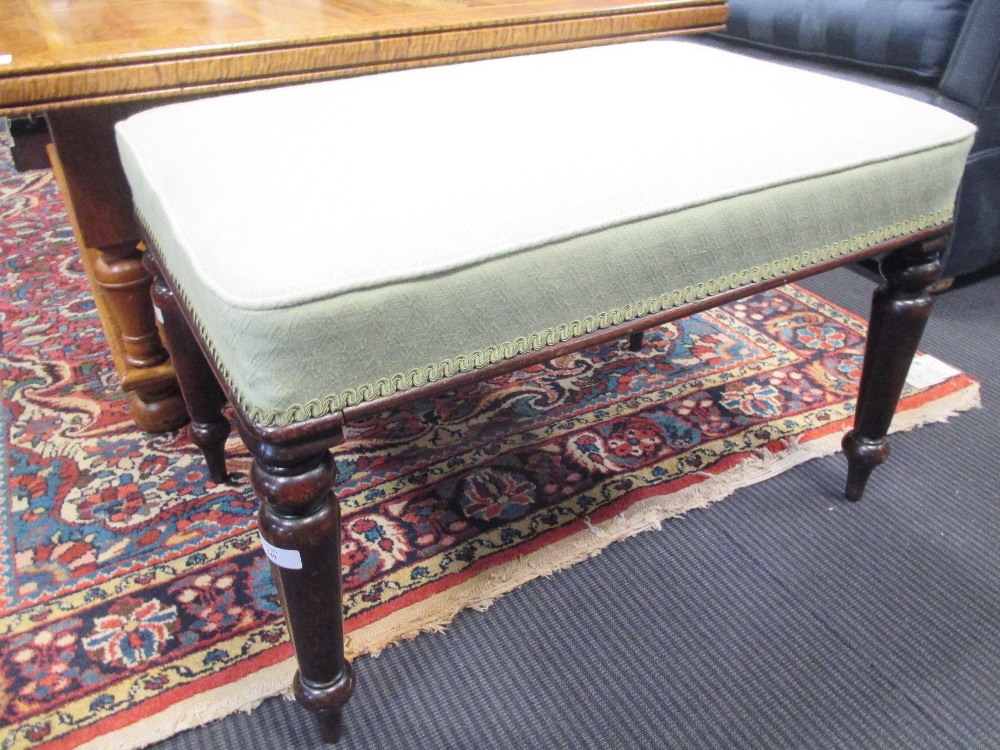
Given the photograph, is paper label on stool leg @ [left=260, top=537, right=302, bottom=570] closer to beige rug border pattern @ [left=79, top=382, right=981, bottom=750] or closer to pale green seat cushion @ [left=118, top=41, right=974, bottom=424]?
pale green seat cushion @ [left=118, top=41, right=974, bottom=424]

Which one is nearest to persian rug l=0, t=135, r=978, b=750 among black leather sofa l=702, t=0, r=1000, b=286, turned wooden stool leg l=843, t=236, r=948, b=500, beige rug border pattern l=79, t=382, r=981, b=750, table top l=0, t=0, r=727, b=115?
beige rug border pattern l=79, t=382, r=981, b=750

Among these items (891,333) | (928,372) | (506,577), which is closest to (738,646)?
(506,577)

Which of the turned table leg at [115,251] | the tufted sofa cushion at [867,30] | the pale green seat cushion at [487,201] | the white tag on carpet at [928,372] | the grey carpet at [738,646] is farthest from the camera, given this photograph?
the tufted sofa cushion at [867,30]

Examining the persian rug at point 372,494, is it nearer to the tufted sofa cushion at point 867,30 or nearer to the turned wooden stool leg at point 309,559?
the turned wooden stool leg at point 309,559

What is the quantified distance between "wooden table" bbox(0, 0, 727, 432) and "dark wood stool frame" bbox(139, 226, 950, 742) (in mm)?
149

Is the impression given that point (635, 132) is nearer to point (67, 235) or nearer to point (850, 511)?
point (850, 511)

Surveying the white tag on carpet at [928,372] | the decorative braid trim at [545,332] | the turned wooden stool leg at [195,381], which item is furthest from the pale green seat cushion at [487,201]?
the white tag on carpet at [928,372]

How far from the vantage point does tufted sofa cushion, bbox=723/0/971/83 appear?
1.18m

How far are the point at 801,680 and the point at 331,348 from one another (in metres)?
0.51

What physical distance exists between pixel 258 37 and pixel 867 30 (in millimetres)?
972

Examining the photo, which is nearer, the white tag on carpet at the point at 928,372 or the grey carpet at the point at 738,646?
the grey carpet at the point at 738,646

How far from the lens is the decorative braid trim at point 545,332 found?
0.49 m

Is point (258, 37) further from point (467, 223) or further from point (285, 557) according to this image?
point (285, 557)

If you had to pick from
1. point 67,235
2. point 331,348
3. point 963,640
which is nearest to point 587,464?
point 963,640
